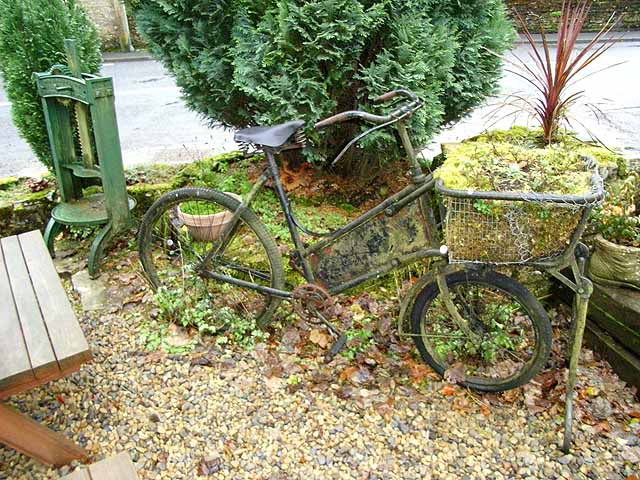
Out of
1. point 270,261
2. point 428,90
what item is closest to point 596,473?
point 270,261

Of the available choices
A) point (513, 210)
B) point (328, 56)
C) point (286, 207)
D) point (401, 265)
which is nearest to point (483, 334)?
point (401, 265)

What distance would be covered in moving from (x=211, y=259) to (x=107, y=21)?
12598 millimetres

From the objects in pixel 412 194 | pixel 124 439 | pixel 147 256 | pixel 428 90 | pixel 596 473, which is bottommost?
pixel 596 473

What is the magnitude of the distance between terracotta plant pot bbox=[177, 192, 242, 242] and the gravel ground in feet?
2.76

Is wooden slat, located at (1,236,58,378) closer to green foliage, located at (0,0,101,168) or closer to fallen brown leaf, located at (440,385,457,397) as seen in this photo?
green foliage, located at (0,0,101,168)

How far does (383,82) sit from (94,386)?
97.8 inches

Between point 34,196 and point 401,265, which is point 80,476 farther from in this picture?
point 34,196

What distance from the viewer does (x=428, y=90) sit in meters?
3.46

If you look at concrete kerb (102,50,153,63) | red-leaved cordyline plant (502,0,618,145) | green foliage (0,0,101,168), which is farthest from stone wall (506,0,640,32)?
green foliage (0,0,101,168)

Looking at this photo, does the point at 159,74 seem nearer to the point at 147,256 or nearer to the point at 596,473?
the point at 147,256

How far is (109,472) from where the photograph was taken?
181 cm

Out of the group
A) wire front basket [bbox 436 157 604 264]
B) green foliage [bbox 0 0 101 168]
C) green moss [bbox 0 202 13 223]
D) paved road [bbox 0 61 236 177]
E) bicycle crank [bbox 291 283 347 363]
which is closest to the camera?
wire front basket [bbox 436 157 604 264]

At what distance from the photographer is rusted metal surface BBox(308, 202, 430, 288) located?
8.79ft

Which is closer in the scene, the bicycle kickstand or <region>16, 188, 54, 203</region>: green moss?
the bicycle kickstand
